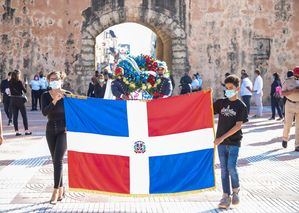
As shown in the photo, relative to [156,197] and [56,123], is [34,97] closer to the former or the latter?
[56,123]

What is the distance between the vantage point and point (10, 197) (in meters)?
6.21

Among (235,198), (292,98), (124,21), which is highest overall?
(124,21)

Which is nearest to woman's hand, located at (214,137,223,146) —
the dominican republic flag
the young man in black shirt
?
the young man in black shirt

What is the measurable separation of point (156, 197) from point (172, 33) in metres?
16.3

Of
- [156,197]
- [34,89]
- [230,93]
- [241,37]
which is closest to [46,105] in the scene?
[156,197]

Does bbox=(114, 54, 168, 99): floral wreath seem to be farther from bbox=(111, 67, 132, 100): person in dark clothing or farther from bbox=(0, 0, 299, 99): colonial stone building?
bbox=(0, 0, 299, 99): colonial stone building

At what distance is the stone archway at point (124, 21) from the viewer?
21578 mm

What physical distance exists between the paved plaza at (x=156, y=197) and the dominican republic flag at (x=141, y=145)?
254 millimetres

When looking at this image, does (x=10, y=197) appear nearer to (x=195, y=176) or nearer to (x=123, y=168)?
(x=123, y=168)

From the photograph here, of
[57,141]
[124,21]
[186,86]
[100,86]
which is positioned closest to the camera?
[57,141]

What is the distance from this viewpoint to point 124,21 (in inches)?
859

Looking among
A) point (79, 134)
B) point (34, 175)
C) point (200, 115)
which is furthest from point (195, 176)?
point (34, 175)

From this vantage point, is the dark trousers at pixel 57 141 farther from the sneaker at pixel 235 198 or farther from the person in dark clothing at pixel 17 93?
the person in dark clothing at pixel 17 93

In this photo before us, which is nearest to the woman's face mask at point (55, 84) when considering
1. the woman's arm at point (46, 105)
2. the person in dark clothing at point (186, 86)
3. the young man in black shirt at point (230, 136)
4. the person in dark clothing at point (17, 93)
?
the woman's arm at point (46, 105)
